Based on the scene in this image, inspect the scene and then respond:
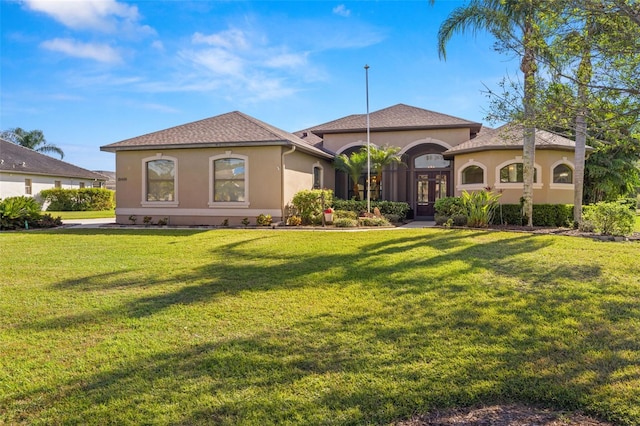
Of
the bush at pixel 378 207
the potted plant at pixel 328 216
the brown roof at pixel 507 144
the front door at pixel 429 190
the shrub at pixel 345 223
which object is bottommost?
the shrub at pixel 345 223

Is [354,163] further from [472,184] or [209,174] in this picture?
[209,174]

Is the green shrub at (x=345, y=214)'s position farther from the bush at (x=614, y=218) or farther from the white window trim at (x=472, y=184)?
the bush at (x=614, y=218)

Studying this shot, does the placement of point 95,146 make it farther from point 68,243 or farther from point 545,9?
point 545,9

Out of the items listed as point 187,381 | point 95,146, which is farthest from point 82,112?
point 187,381

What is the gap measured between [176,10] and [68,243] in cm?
736

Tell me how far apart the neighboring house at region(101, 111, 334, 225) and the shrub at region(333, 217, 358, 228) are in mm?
2163

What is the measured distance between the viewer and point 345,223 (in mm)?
14328

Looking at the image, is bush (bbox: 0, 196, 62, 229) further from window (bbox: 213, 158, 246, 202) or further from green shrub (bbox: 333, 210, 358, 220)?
green shrub (bbox: 333, 210, 358, 220)

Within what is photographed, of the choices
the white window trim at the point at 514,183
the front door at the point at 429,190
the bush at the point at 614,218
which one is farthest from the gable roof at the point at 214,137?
the bush at the point at 614,218

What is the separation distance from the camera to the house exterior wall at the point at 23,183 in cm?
2864

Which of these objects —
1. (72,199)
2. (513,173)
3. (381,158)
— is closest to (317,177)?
(381,158)

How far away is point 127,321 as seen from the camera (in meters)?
4.49

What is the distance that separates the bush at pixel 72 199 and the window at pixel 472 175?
27801mm

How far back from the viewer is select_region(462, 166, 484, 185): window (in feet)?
54.4
